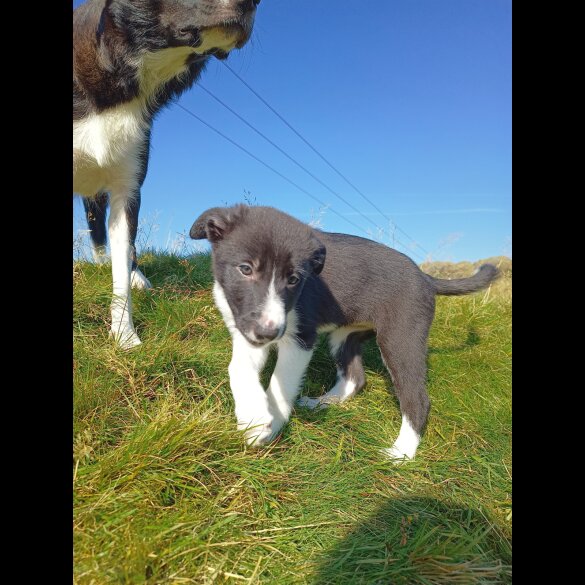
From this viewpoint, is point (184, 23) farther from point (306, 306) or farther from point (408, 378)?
point (408, 378)

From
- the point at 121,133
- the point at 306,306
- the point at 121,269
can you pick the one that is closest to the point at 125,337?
the point at 121,269

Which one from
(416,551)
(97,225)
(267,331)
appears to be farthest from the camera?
(97,225)

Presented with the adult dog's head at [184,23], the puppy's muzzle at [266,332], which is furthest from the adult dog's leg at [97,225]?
the puppy's muzzle at [266,332]

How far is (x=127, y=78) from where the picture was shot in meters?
3.47

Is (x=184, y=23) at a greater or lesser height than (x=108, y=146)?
greater

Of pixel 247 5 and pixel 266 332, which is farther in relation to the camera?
pixel 247 5

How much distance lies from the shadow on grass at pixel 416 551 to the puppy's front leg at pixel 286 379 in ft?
2.79

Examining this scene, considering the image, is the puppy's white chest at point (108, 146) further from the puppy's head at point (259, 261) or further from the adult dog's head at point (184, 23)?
the puppy's head at point (259, 261)

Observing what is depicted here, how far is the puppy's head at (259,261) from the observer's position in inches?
106

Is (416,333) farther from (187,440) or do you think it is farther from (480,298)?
(480,298)

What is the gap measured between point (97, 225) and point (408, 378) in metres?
3.71
